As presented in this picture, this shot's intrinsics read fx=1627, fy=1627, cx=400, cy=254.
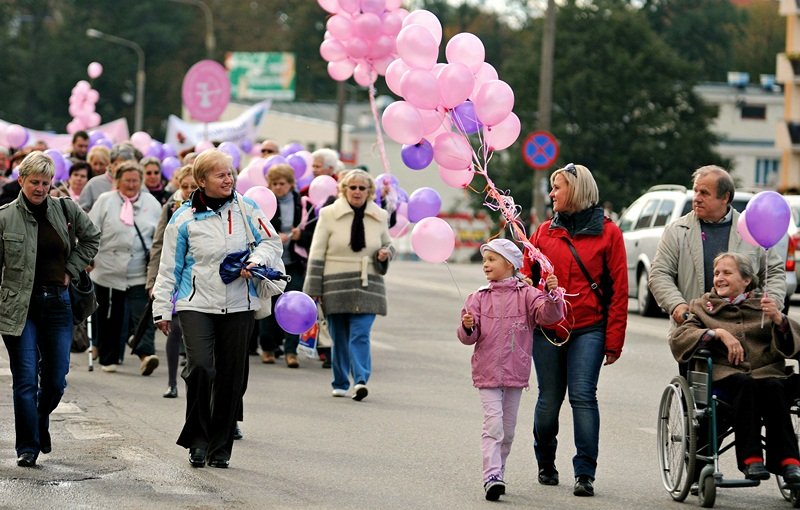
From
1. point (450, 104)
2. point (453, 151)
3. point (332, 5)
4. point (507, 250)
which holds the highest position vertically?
point (332, 5)

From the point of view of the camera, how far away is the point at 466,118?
9586mm

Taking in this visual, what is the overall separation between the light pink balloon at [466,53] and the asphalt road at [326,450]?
7.69ft

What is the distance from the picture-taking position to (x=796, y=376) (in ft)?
26.8

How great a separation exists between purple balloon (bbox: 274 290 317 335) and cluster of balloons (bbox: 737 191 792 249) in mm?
2516

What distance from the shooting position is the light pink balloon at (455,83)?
9312 millimetres

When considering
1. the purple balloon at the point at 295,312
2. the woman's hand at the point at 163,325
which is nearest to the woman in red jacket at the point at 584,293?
the purple balloon at the point at 295,312

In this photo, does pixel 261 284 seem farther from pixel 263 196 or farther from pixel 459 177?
pixel 263 196

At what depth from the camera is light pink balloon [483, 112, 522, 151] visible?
31.7ft

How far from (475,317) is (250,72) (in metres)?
81.6

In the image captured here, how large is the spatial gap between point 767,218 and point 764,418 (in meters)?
0.99

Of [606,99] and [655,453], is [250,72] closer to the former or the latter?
[606,99]

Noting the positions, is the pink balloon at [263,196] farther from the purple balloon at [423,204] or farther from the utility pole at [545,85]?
the utility pole at [545,85]

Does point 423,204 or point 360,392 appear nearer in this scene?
point 360,392

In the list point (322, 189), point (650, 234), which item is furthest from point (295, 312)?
point (650, 234)
